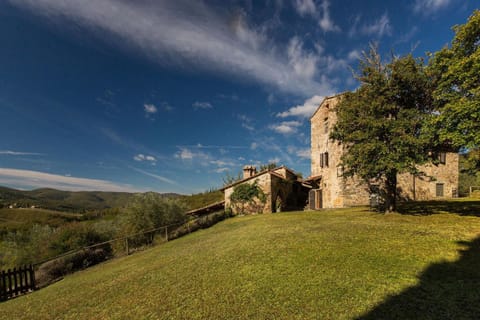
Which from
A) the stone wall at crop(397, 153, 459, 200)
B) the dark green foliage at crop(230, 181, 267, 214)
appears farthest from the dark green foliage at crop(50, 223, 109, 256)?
the stone wall at crop(397, 153, 459, 200)

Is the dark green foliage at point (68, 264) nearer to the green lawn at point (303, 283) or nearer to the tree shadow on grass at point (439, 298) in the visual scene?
the green lawn at point (303, 283)

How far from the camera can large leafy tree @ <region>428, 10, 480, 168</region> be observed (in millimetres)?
8352

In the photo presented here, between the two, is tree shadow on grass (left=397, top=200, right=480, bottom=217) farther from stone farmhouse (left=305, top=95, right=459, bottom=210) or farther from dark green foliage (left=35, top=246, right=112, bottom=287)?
dark green foliage (left=35, top=246, right=112, bottom=287)

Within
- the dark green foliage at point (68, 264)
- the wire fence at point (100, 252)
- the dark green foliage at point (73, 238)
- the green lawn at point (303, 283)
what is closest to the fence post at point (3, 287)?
the green lawn at point (303, 283)

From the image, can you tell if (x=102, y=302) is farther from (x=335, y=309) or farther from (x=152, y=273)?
(x=335, y=309)

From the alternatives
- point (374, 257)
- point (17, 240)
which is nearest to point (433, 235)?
point (374, 257)

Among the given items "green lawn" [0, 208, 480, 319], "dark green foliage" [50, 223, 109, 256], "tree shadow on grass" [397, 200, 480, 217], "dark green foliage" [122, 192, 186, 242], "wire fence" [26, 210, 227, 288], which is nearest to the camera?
"green lawn" [0, 208, 480, 319]

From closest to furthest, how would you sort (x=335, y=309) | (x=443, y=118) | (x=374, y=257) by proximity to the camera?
1. (x=335, y=309)
2. (x=374, y=257)
3. (x=443, y=118)

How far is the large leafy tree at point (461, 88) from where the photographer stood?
27.4 ft

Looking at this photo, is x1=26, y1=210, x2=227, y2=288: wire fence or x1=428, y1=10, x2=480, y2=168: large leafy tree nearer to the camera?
x1=428, y1=10, x2=480, y2=168: large leafy tree

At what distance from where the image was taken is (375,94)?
12.4 meters

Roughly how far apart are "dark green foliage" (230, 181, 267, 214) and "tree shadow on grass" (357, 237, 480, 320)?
16.6 metres

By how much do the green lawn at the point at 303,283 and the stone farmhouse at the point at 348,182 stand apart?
11492 millimetres

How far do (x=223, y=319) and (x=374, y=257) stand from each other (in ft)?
15.6
